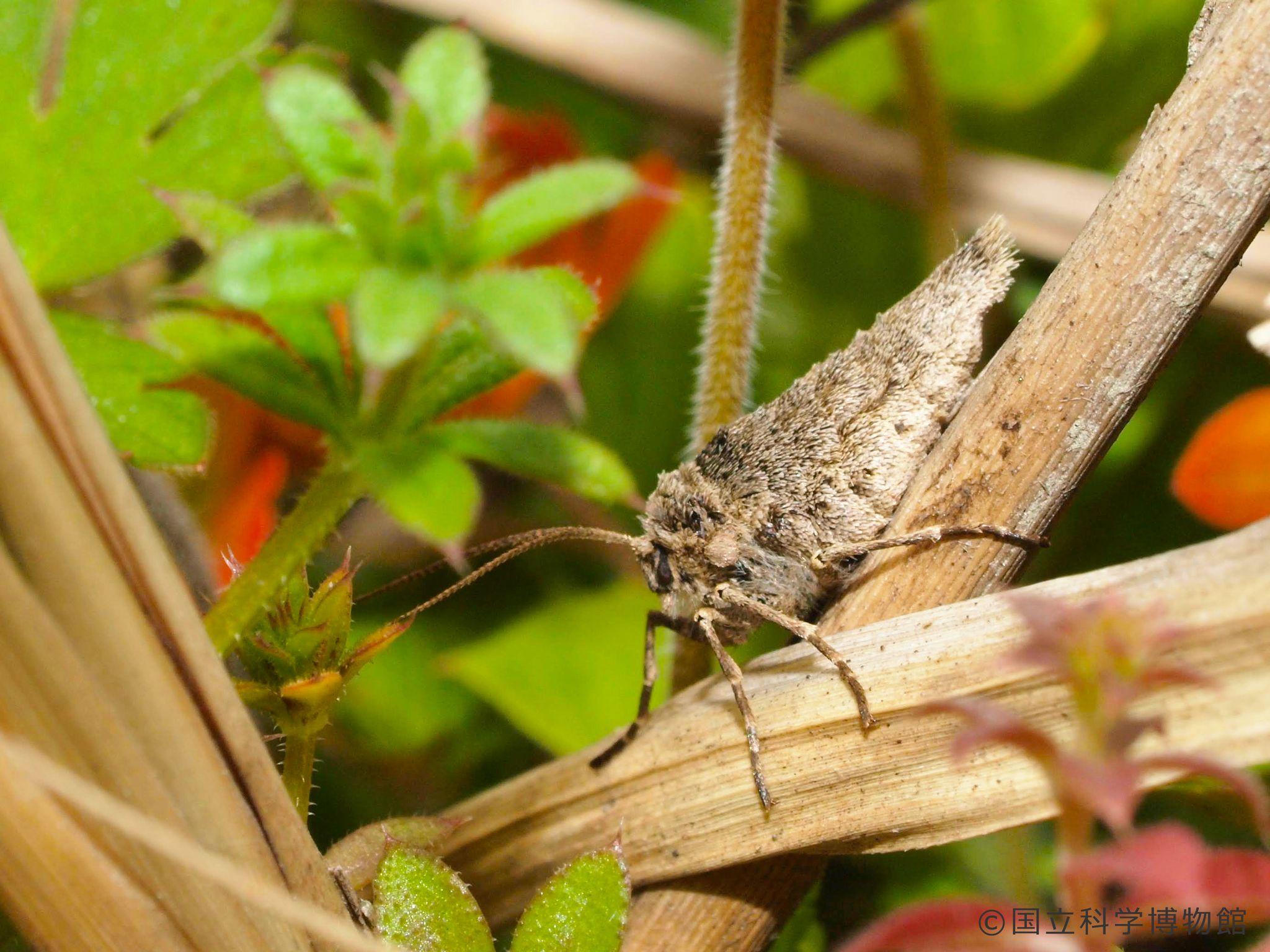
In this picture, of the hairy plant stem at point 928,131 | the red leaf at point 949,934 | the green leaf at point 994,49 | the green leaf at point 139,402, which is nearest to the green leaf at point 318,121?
the green leaf at point 139,402

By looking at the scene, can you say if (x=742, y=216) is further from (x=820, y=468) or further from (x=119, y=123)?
(x=119, y=123)

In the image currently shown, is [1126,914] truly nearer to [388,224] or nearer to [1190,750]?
[1190,750]

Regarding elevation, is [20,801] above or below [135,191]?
below

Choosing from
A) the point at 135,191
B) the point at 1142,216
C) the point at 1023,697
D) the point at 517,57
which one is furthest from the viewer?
the point at 517,57

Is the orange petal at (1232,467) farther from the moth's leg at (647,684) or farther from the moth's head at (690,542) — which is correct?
the moth's leg at (647,684)

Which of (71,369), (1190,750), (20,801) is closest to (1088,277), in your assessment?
(1190,750)
